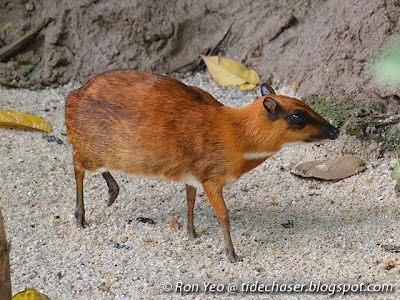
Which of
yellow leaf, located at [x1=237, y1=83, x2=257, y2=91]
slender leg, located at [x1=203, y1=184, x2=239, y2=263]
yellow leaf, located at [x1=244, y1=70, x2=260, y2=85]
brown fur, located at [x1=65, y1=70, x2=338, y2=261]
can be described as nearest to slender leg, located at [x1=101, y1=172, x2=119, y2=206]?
brown fur, located at [x1=65, y1=70, x2=338, y2=261]

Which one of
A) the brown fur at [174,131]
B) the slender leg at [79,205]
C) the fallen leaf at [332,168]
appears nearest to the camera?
the brown fur at [174,131]

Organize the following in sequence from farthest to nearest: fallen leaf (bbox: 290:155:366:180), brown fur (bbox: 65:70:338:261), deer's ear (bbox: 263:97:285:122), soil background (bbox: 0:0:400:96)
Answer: soil background (bbox: 0:0:400:96)
fallen leaf (bbox: 290:155:366:180)
brown fur (bbox: 65:70:338:261)
deer's ear (bbox: 263:97:285:122)

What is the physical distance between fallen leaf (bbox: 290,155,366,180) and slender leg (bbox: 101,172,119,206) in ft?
5.64

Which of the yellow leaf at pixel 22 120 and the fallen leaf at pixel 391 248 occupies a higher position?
the fallen leaf at pixel 391 248

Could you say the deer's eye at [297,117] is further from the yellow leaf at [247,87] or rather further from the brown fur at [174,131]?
the yellow leaf at [247,87]

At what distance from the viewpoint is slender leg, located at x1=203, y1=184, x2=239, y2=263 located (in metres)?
4.30

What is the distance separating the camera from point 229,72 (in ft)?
23.5

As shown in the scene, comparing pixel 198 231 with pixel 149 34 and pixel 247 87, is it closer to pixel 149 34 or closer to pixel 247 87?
pixel 247 87

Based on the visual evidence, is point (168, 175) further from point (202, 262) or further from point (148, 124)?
point (202, 262)

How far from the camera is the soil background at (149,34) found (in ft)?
23.5

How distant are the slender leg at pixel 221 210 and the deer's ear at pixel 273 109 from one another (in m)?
0.66

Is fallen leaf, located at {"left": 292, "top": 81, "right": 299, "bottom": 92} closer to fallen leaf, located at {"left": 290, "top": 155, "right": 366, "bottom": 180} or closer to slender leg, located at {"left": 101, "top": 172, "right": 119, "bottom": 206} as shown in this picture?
fallen leaf, located at {"left": 290, "top": 155, "right": 366, "bottom": 180}

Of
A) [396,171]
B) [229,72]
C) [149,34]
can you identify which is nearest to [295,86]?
[229,72]

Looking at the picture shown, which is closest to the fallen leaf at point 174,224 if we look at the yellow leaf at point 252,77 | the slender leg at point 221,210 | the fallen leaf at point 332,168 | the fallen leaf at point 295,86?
the slender leg at point 221,210
